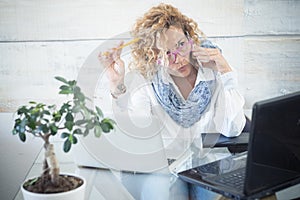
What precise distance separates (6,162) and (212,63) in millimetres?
1098

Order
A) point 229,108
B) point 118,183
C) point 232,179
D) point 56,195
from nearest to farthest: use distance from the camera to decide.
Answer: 1. point 56,195
2. point 232,179
3. point 118,183
4. point 229,108

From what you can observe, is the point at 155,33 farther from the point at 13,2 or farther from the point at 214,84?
the point at 13,2

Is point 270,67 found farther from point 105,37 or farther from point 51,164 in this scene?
point 51,164

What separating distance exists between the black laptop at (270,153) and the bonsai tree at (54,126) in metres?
0.40

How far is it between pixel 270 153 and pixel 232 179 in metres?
0.19

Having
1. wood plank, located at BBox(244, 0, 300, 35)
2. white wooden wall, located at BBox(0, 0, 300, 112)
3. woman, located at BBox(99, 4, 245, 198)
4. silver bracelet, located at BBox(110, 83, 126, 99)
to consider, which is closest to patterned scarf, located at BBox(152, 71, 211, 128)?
woman, located at BBox(99, 4, 245, 198)

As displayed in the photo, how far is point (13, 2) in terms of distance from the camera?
225cm

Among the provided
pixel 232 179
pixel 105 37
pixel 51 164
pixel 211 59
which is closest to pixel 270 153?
pixel 232 179

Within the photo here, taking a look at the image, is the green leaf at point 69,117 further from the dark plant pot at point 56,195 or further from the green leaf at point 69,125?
the dark plant pot at point 56,195

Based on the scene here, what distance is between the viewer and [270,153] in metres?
1.20

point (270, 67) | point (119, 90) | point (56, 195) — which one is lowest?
point (56, 195)

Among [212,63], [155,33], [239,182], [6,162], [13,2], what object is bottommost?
[6,162]

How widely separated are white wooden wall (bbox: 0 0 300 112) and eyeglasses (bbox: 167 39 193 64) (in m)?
0.21

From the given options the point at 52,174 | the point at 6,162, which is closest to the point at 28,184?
the point at 52,174
